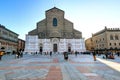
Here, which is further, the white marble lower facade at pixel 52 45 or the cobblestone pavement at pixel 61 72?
the white marble lower facade at pixel 52 45

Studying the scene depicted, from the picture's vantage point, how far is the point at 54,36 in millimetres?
56688

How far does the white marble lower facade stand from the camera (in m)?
55.4

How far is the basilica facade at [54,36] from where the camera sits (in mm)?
55812

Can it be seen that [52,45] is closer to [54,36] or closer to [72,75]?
[54,36]

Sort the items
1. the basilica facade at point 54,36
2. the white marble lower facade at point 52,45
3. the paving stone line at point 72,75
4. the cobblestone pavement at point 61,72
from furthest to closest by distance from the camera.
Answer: the basilica facade at point 54,36 < the white marble lower facade at point 52,45 < the cobblestone pavement at point 61,72 < the paving stone line at point 72,75

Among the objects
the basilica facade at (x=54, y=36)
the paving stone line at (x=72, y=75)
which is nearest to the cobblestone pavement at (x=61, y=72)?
the paving stone line at (x=72, y=75)

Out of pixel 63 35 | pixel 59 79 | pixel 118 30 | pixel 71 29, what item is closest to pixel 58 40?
pixel 63 35

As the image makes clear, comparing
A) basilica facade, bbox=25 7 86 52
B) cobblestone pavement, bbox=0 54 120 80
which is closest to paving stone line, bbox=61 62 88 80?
cobblestone pavement, bbox=0 54 120 80

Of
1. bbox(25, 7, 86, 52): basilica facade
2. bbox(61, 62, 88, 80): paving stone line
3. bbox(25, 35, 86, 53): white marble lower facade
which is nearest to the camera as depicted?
bbox(61, 62, 88, 80): paving stone line

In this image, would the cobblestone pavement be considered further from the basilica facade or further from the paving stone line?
the basilica facade

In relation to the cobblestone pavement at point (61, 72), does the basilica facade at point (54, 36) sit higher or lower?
higher

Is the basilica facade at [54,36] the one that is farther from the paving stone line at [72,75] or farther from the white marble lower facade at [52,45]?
the paving stone line at [72,75]

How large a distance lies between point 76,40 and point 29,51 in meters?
20.3

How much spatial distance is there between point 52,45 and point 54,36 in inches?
155
